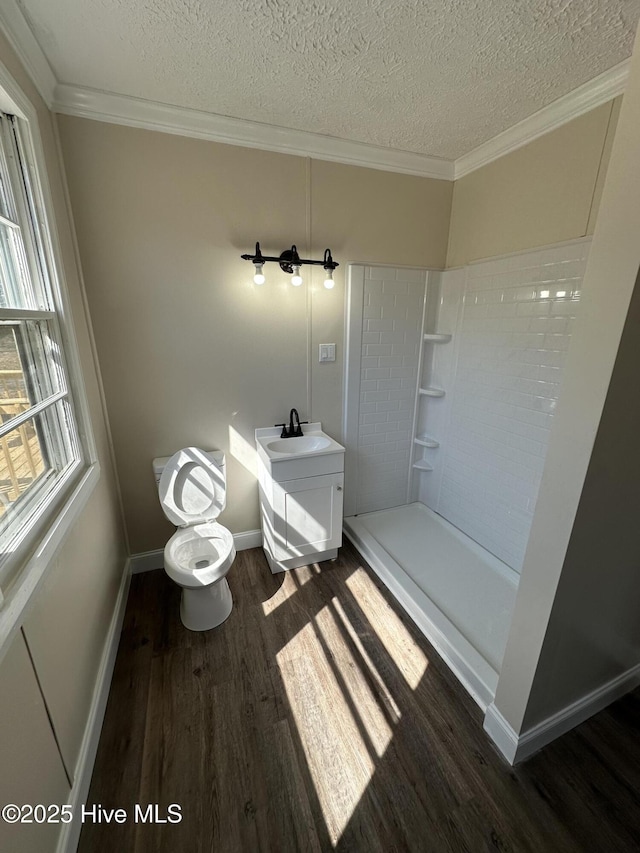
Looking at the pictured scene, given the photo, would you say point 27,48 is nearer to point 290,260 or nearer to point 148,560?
point 290,260

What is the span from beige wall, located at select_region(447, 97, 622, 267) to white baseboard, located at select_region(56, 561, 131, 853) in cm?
290

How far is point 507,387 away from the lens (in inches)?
82.5

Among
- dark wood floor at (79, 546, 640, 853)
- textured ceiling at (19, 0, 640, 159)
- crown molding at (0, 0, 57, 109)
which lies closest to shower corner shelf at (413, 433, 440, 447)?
dark wood floor at (79, 546, 640, 853)

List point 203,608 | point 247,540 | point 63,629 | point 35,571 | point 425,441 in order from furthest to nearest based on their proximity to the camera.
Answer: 1. point 425,441
2. point 247,540
3. point 203,608
4. point 63,629
5. point 35,571

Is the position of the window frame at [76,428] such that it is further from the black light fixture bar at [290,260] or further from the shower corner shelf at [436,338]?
the shower corner shelf at [436,338]

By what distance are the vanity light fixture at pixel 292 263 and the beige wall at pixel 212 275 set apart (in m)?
0.06

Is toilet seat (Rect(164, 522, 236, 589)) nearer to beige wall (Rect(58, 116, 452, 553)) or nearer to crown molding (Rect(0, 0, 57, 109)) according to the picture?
beige wall (Rect(58, 116, 452, 553))

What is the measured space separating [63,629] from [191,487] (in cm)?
92

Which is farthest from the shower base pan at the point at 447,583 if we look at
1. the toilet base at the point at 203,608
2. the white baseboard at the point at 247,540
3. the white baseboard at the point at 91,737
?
the white baseboard at the point at 91,737

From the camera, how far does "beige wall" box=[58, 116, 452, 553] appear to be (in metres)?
1.74

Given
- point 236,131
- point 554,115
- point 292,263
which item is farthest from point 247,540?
point 554,115

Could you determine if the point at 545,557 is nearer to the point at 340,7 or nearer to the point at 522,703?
the point at 522,703

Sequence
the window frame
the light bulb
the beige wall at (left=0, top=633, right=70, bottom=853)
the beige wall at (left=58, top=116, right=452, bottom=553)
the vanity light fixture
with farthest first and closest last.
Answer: the light bulb < the vanity light fixture < the beige wall at (left=58, top=116, right=452, bottom=553) < the window frame < the beige wall at (left=0, top=633, right=70, bottom=853)

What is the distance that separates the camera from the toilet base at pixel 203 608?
1.79 meters
